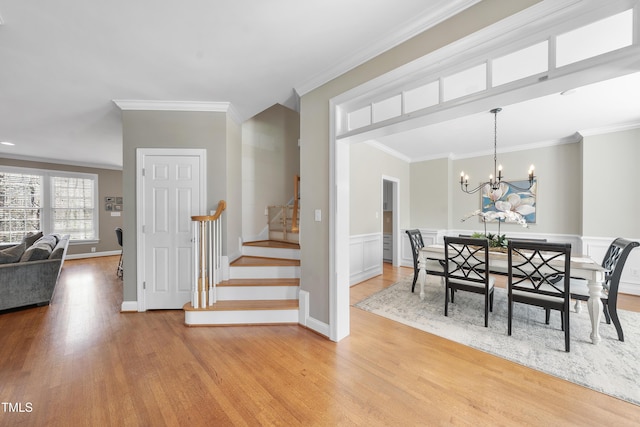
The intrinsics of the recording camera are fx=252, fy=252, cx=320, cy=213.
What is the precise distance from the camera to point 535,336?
A: 2533mm

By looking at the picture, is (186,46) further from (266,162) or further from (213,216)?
(266,162)

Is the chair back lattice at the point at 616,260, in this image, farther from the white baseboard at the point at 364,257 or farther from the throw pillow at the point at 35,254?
the throw pillow at the point at 35,254

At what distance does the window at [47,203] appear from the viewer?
231 inches

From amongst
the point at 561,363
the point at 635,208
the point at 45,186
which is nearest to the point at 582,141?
the point at 635,208

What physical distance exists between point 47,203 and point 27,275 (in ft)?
14.4

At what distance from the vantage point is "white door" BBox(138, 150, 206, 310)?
315cm

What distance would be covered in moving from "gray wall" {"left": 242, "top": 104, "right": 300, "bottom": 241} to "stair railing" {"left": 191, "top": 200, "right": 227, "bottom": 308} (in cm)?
110

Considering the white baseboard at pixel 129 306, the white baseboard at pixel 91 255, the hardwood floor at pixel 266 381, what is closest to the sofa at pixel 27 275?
the hardwood floor at pixel 266 381

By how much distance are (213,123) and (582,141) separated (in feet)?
19.2

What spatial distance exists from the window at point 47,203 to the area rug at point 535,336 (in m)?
7.92

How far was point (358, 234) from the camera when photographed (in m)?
4.60

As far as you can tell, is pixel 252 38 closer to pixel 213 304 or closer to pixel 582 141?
pixel 213 304

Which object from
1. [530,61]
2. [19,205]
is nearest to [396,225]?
[530,61]

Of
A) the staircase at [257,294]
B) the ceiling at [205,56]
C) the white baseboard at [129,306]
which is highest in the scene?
the ceiling at [205,56]
